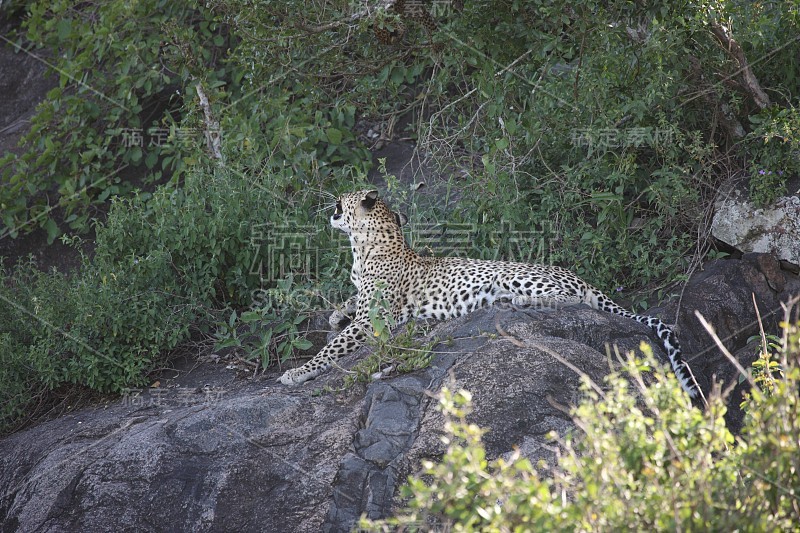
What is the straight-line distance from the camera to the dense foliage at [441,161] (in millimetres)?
8117

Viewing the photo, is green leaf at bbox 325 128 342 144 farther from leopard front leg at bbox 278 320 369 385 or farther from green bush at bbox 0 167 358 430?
leopard front leg at bbox 278 320 369 385

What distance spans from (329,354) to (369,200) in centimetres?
155

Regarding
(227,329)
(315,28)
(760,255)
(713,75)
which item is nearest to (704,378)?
(760,255)

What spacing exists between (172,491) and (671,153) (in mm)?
5094

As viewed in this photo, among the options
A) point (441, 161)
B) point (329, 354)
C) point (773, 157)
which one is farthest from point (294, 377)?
point (773, 157)

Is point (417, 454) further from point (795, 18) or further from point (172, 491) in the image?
point (795, 18)

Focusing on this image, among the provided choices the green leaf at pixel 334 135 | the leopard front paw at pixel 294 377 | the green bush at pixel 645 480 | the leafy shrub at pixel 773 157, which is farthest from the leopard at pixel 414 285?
the green bush at pixel 645 480

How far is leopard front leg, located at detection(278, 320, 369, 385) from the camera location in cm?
741

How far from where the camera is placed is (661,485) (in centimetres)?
371

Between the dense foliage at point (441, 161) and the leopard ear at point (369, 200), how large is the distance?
0.78m

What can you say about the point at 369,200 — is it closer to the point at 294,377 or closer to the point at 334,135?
the point at 294,377

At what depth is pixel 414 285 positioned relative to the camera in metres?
8.13

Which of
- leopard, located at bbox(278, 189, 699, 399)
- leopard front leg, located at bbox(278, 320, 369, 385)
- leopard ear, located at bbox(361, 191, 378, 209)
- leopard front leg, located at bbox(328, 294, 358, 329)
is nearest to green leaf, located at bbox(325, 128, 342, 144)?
leopard, located at bbox(278, 189, 699, 399)

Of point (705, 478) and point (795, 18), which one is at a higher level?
point (795, 18)
